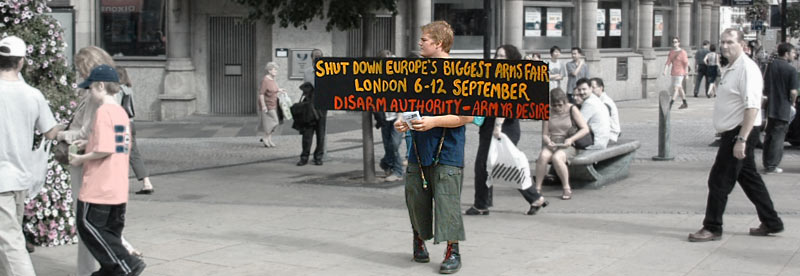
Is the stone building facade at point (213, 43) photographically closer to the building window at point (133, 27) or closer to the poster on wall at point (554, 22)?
the building window at point (133, 27)

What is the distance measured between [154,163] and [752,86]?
881cm

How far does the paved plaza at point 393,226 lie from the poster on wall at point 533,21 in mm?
10416

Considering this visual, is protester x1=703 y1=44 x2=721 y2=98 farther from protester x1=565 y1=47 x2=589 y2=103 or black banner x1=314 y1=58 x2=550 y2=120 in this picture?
black banner x1=314 y1=58 x2=550 y2=120

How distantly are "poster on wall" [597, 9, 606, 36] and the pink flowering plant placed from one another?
2017 cm

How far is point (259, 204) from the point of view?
10.6m

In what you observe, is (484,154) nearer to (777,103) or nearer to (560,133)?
(560,133)

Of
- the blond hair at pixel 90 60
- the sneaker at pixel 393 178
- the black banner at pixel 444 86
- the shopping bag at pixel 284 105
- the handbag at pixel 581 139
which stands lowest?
the sneaker at pixel 393 178

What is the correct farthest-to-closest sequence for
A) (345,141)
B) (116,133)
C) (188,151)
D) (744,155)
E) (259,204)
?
(345,141) → (188,151) → (259,204) → (744,155) → (116,133)

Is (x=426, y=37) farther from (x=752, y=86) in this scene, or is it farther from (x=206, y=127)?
(x=206, y=127)

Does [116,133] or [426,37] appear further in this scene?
[426,37]

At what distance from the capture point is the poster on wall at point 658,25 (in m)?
29.9

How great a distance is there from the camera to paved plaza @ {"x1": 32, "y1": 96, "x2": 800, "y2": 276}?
24.7ft

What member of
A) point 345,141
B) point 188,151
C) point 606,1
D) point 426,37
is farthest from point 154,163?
point 606,1

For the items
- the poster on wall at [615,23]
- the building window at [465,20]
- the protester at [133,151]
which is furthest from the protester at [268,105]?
the poster on wall at [615,23]
